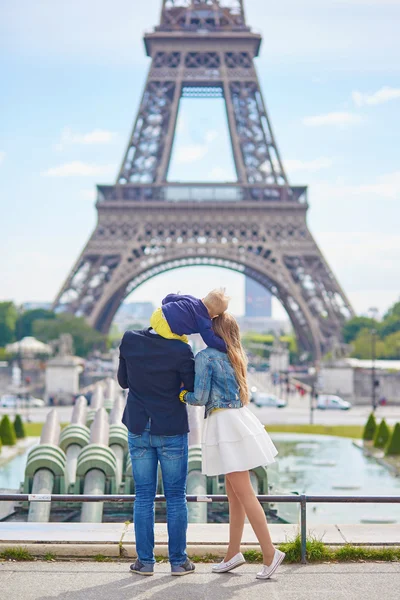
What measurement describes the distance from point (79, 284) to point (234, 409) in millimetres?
54903

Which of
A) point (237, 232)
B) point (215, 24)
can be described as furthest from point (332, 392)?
point (215, 24)

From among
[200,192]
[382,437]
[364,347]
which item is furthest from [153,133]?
[382,437]

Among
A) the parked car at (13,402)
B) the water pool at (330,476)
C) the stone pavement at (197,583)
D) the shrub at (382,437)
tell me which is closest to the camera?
the stone pavement at (197,583)

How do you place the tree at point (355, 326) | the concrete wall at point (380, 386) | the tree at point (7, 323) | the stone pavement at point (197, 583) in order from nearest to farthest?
1. the stone pavement at point (197, 583)
2. the concrete wall at point (380, 386)
3. the tree at point (355, 326)
4. the tree at point (7, 323)

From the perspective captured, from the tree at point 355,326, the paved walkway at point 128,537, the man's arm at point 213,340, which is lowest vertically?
the paved walkway at point 128,537

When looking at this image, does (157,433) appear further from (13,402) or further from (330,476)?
(13,402)

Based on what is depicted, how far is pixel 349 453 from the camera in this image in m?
27.5

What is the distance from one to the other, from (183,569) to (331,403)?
3790cm

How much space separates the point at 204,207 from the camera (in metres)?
62.5

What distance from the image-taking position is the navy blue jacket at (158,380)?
6.30m

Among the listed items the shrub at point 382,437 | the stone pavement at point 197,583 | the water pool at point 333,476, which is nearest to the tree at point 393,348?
the water pool at point 333,476

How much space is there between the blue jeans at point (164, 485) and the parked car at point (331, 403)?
37.2 meters

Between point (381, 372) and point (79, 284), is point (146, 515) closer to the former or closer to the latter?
point (381, 372)

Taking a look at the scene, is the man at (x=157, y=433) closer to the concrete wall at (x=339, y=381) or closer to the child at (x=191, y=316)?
the child at (x=191, y=316)
